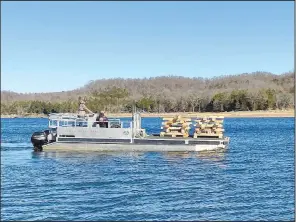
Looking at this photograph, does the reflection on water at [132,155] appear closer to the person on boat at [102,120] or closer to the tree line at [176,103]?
the person on boat at [102,120]

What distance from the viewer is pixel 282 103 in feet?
511

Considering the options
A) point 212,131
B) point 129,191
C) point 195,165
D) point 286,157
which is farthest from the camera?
point 212,131

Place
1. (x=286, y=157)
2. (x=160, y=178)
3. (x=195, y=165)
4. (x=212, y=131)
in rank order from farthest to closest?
(x=212, y=131), (x=286, y=157), (x=195, y=165), (x=160, y=178)

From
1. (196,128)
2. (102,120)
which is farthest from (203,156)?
(102,120)

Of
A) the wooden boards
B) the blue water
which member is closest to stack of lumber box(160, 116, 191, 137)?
the wooden boards

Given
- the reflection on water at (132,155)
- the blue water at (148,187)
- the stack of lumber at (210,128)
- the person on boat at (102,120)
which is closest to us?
the blue water at (148,187)

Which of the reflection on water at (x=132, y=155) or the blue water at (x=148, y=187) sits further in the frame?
the reflection on water at (x=132, y=155)

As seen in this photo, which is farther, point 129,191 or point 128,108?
point 128,108

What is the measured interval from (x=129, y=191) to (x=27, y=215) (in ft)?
15.4

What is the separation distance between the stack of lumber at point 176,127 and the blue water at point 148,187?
17.5 feet

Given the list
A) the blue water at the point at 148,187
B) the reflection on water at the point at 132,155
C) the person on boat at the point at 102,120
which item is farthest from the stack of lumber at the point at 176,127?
the blue water at the point at 148,187

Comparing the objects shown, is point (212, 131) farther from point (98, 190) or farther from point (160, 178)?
point (98, 190)

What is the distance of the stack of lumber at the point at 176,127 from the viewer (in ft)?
122

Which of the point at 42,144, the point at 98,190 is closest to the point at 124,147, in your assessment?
the point at 42,144
